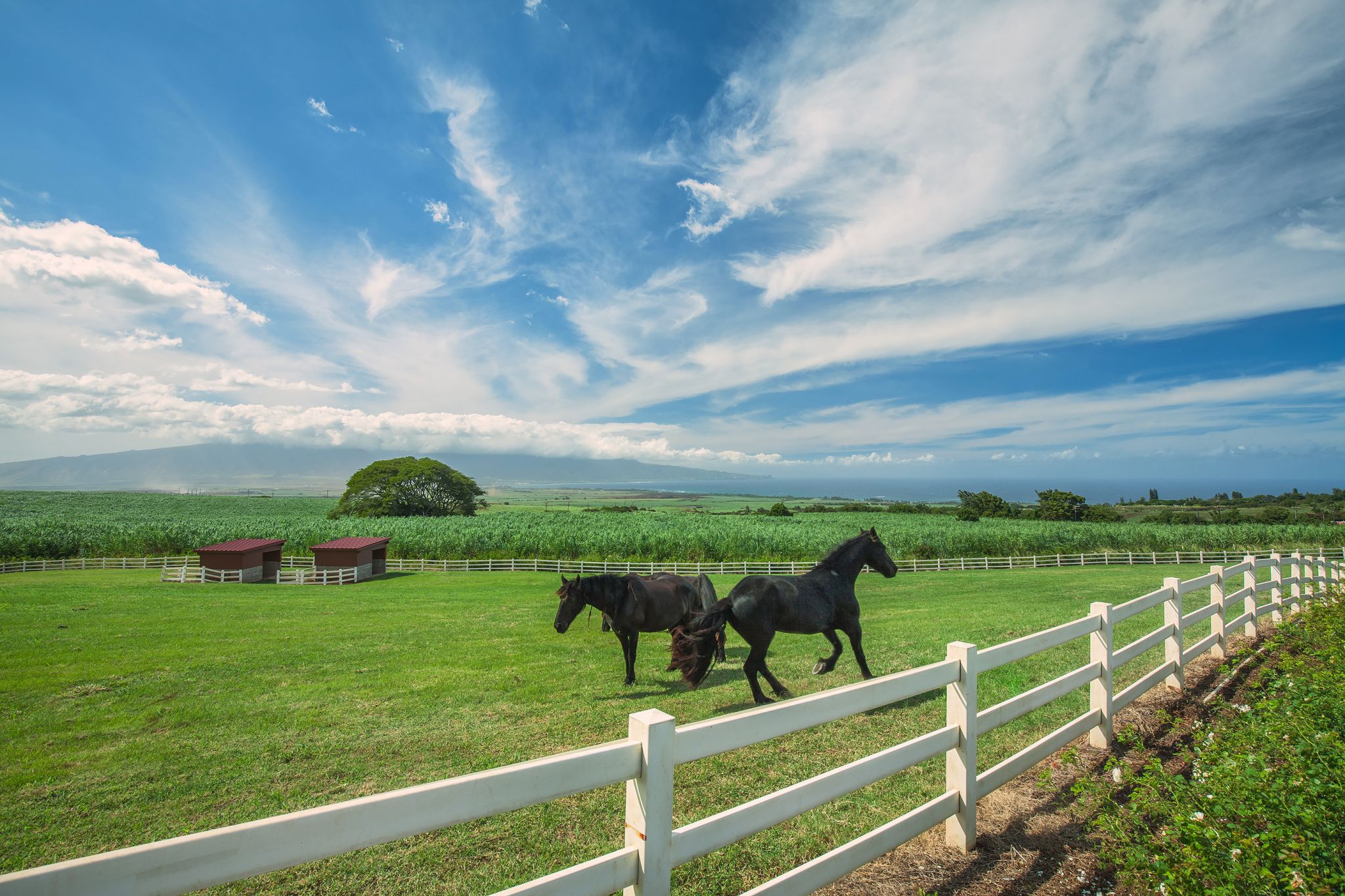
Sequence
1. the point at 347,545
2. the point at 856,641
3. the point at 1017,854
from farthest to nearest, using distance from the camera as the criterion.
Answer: the point at 347,545, the point at 856,641, the point at 1017,854

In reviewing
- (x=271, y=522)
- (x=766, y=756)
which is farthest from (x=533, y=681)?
(x=271, y=522)

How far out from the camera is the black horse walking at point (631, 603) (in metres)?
8.53

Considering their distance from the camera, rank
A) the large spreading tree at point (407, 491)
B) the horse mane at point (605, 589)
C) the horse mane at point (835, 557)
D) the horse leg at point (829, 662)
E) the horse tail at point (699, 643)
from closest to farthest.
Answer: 1. the horse tail at point (699, 643)
2. the horse leg at point (829, 662)
3. the horse mane at point (835, 557)
4. the horse mane at point (605, 589)
5. the large spreading tree at point (407, 491)

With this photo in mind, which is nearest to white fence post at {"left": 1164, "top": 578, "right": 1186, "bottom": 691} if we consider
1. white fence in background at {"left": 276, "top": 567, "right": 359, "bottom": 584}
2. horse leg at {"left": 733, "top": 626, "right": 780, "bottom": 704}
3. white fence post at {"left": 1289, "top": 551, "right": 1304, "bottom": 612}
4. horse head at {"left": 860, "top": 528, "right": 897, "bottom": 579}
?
horse head at {"left": 860, "top": 528, "right": 897, "bottom": 579}

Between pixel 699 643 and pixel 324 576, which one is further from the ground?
pixel 699 643

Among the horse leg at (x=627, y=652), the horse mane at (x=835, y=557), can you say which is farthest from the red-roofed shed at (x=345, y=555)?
the horse mane at (x=835, y=557)

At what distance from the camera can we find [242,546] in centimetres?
2581

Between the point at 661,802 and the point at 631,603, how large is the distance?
6352 mm

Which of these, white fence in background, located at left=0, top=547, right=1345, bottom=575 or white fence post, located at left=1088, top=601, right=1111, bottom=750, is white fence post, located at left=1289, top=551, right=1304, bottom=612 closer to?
white fence post, located at left=1088, top=601, right=1111, bottom=750

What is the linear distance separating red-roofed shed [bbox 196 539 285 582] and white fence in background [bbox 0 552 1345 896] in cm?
2897

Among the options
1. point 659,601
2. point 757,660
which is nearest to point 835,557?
point 757,660

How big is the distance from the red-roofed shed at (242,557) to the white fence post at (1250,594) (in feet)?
105

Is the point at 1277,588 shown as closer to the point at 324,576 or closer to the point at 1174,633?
the point at 1174,633

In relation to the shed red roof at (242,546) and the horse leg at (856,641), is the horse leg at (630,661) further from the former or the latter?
the shed red roof at (242,546)
